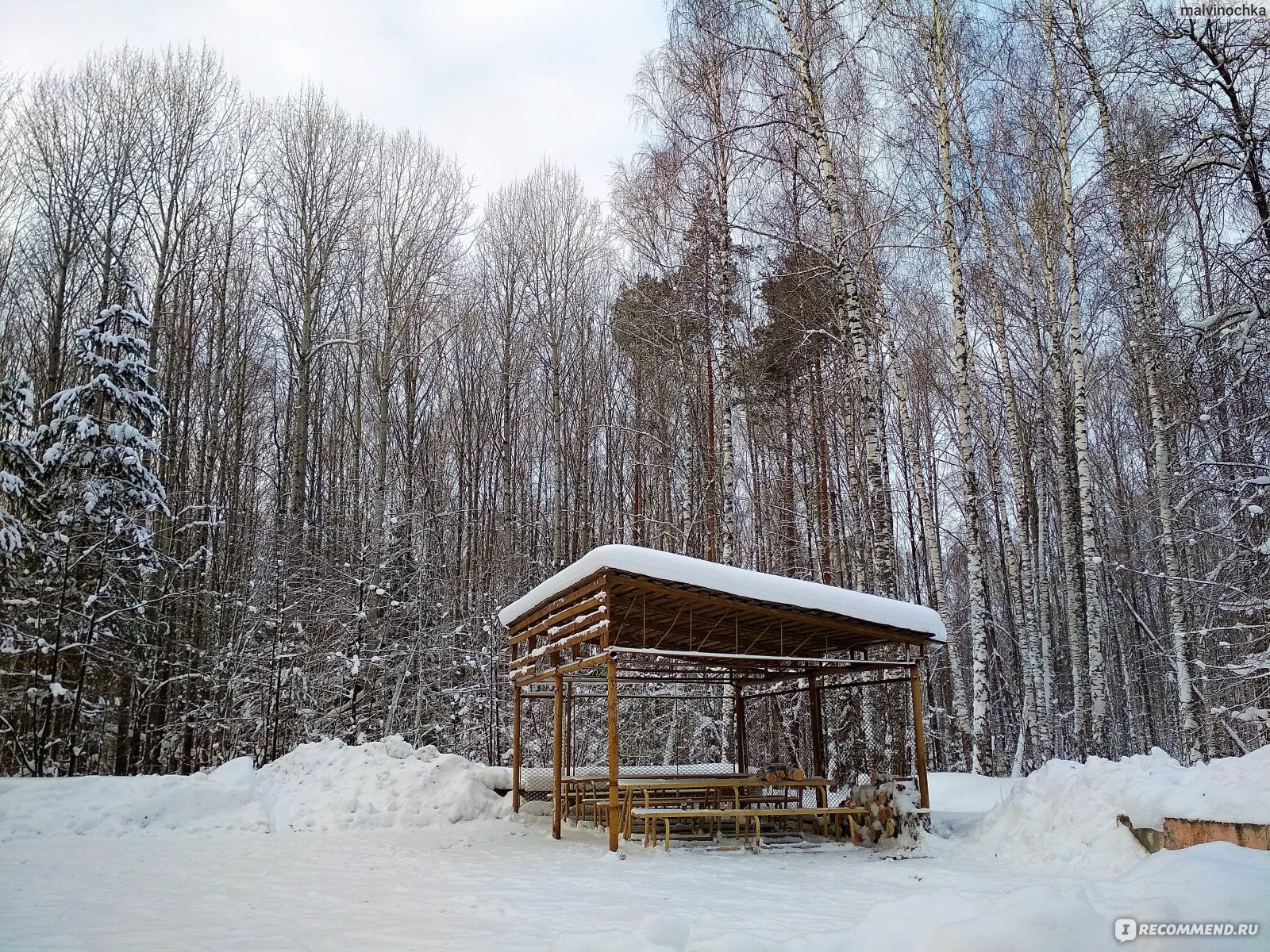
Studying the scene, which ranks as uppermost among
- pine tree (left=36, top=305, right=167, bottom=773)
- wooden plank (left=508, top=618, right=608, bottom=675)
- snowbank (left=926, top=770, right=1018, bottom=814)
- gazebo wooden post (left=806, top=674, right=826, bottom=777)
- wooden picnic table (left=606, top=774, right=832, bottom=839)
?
pine tree (left=36, top=305, right=167, bottom=773)

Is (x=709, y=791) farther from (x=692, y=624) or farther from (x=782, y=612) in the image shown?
(x=782, y=612)

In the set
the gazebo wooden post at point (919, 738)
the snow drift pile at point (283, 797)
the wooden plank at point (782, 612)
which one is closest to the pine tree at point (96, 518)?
the snow drift pile at point (283, 797)

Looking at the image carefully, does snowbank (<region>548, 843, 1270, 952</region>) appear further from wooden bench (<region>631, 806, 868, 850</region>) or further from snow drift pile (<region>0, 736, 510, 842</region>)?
snow drift pile (<region>0, 736, 510, 842</region>)

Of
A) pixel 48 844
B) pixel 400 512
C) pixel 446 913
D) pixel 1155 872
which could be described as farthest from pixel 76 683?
pixel 1155 872

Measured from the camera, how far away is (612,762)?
28.3 feet

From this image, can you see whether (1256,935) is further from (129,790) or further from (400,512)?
(400,512)

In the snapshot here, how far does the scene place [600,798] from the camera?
11.8 m

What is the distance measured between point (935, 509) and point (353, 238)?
16935mm

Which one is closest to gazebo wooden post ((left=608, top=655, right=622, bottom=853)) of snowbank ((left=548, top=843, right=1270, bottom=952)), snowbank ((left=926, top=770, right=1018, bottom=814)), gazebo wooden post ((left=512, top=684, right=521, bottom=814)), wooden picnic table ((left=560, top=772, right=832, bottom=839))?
wooden picnic table ((left=560, top=772, right=832, bottom=839))

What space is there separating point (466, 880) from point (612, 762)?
2083 mm

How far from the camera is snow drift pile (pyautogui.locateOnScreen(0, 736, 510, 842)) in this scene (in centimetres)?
962

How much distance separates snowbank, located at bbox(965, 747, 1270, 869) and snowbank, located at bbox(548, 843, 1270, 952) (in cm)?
365

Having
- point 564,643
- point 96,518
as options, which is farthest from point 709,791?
point 96,518

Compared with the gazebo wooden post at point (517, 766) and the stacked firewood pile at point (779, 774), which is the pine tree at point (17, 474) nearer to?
the gazebo wooden post at point (517, 766)
